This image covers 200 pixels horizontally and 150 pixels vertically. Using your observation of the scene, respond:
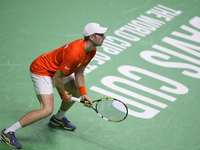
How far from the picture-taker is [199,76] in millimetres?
7410

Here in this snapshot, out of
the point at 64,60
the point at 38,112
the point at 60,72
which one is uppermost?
the point at 64,60

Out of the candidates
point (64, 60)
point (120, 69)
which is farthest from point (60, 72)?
point (120, 69)

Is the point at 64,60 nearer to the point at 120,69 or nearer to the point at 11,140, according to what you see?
the point at 11,140

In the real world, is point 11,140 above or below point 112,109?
below

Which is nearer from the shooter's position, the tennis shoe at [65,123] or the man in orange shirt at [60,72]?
the man in orange shirt at [60,72]

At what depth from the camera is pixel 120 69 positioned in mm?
7332

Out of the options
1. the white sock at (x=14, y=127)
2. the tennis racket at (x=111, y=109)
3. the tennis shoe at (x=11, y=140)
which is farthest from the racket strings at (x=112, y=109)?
the tennis shoe at (x=11, y=140)

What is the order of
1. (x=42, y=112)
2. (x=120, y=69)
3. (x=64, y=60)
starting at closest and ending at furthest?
(x=64, y=60), (x=42, y=112), (x=120, y=69)

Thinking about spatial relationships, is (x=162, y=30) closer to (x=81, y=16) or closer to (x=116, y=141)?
(x=81, y=16)

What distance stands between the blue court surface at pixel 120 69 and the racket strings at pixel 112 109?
0.64m

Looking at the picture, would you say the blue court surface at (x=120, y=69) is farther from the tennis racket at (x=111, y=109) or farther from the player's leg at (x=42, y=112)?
the tennis racket at (x=111, y=109)

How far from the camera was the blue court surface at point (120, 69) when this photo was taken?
5602 mm

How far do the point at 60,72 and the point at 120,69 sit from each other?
9.17ft

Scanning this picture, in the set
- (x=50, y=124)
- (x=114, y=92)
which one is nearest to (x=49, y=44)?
(x=114, y=92)
